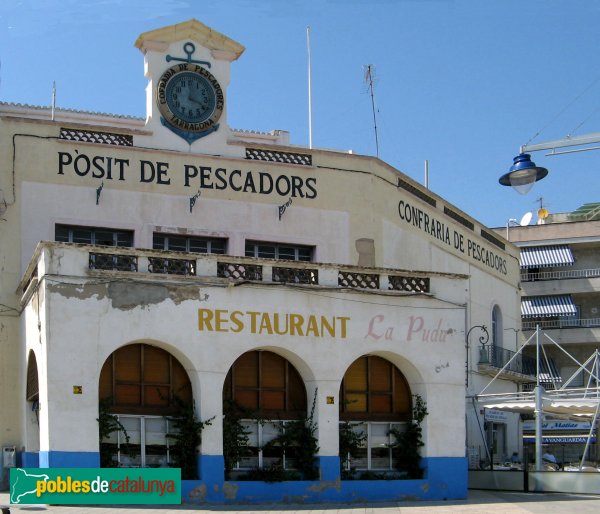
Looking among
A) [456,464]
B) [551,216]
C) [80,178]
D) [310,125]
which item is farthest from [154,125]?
[551,216]

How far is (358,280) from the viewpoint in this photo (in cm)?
2223

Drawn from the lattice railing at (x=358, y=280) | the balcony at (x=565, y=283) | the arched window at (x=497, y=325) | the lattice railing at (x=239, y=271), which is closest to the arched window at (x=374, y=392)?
the lattice railing at (x=358, y=280)

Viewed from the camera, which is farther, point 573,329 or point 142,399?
point 573,329

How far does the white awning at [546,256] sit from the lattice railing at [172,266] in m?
31.7

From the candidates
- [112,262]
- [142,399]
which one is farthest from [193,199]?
[142,399]

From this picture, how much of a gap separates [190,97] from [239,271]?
606 centimetres

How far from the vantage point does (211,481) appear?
20141mm

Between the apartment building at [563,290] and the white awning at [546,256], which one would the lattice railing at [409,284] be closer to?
the apartment building at [563,290]

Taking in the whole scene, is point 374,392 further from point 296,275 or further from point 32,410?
point 32,410

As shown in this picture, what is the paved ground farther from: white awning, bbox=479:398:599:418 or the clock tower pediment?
the clock tower pediment

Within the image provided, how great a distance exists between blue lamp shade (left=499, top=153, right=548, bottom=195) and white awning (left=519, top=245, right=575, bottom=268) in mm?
28547

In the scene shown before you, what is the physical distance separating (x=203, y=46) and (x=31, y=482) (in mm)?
11785

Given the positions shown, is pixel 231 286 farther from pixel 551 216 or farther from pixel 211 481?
pixel 551 216

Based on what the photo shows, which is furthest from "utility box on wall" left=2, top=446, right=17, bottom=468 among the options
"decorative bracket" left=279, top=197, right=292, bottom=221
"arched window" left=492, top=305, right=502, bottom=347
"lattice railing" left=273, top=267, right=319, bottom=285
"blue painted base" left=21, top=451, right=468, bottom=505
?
"arched window" left=492, top=305, right=502, bottom=347
